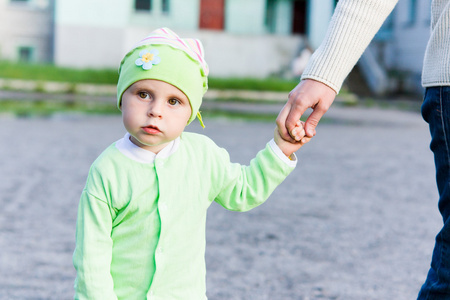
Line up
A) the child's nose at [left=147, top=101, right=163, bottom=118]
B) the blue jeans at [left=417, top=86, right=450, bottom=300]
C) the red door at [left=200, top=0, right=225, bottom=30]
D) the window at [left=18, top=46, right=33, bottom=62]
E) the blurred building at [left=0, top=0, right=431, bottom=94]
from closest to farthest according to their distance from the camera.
A: 1. the child's nose at [left=147, top=101, right=163, bottom=118]
2. the blue jeans at [left=417, top=86, right=450, bottom=300]
3. the blurred building at [left=0, top=0, right=431, bottom=94]
4. the window at [left=18, top=46, right=33, bottom=62]
5. the red door at [left=200, top=0, right=225, bottom=30]

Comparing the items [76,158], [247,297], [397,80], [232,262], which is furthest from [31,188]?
[397,80]

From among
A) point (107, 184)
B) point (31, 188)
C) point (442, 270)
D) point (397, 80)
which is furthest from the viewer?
point (397, 80)

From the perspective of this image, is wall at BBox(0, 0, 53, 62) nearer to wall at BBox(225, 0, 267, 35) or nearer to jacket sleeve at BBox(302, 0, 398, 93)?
wall at BBox(225, 0, 267, 35)

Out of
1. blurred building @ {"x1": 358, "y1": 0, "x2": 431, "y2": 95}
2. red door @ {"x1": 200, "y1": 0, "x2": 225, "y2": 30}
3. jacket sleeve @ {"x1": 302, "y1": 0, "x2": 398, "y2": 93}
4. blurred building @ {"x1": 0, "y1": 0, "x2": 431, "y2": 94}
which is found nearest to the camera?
jacket sleeve @ {"x1": 302, "y1": 0, "x2": 398, "y2": 93}

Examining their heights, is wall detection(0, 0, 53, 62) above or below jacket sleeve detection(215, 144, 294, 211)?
A: below

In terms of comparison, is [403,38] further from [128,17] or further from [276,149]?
[276,149]

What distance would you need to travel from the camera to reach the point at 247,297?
140 inches

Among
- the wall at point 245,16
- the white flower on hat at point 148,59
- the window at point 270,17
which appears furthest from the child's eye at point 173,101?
the window at point 270,17

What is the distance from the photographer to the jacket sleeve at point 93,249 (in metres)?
2.05

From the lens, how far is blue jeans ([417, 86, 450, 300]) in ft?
7.10

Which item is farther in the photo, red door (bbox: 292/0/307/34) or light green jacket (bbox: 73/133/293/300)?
red door (bbox: 292/0/307/34)

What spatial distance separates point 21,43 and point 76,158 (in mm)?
21316

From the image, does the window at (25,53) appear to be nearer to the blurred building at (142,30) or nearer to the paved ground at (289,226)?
the blurred building at (142,30)

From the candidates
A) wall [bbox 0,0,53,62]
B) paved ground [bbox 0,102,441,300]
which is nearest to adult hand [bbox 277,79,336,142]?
paved ground [bbox 0,102,441,300]
